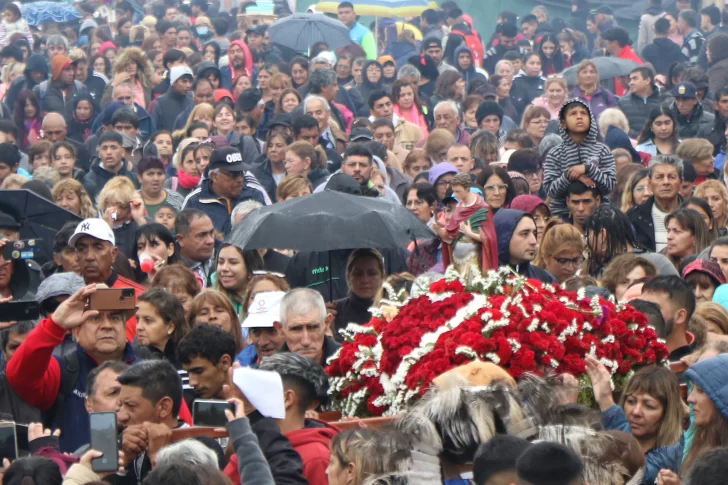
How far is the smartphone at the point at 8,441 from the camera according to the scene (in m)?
5.41

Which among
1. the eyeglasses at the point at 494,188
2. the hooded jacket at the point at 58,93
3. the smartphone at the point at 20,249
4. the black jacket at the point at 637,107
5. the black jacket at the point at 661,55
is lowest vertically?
Result: the black jacket at the point at 661,55

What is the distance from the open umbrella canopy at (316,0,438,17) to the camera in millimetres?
22422

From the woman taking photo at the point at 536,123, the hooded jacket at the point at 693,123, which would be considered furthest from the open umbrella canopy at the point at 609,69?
the hooded jacket at the point at 693,123

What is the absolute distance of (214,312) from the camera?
8.05 metres

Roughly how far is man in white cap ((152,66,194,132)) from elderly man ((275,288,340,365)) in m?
9.71

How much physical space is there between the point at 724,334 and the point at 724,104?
7.59m

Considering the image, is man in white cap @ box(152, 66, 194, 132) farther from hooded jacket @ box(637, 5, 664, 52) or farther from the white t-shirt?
hooded jacket @ box(637, 5, 664, 52)

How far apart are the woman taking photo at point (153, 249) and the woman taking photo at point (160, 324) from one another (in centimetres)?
204

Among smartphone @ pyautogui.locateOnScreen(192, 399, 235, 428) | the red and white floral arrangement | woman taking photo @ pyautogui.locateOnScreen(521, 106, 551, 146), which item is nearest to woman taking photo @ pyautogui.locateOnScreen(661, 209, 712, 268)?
the red and white floral arrangement

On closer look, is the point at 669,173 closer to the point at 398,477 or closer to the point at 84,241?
the point at 84,241

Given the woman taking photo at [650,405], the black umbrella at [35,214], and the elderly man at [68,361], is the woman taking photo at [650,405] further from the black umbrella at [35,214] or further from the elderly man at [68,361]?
the black umbrella at [35,214]

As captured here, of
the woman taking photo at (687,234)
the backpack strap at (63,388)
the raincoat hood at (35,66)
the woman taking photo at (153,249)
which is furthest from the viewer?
the raincoat hood at (35,66)

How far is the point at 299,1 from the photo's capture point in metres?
26.0

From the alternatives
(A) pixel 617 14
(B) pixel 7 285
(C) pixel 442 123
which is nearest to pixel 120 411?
(B) pixel 7 285
